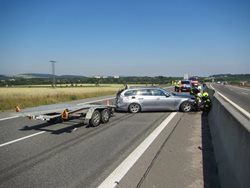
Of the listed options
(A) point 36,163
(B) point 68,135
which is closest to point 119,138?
(B) point 68,135

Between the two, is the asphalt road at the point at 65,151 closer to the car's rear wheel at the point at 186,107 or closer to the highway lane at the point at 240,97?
the car's rear wheel at the point at 186,107

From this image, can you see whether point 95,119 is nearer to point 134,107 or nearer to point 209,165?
point 134,107

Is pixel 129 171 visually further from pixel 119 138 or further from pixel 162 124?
pixel 162 124

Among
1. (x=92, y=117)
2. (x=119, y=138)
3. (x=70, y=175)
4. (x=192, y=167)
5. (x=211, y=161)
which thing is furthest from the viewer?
(x=92, y=117)

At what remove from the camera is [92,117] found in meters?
10.7

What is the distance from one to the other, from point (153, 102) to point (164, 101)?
2.06ft

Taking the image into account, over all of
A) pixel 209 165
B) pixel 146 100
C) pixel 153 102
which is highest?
pixel 146 100

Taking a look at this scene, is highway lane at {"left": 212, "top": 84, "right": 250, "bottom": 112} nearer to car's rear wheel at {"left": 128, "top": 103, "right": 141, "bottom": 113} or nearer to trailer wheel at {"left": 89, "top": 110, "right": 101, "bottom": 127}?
car's rear wheel at {"left": 128, "top": 103, "right": 141, "bottom": 113}

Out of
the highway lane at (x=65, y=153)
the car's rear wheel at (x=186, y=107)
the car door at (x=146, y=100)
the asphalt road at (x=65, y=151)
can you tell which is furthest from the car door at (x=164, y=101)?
the highway lane at (x=65, y=153)

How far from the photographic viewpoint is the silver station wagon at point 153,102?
Result: 610 inches

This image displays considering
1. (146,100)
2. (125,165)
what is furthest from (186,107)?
(125,165)

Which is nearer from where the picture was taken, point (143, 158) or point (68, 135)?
point (143, 158)

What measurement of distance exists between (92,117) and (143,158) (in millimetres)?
4720

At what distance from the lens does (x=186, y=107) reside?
15508 millimetres
